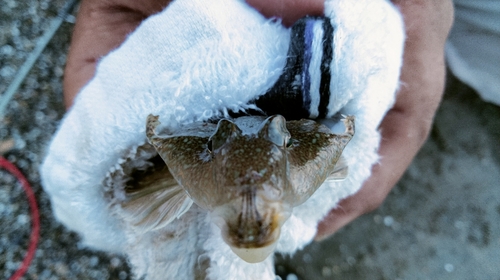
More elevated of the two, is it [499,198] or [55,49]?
[55,49]

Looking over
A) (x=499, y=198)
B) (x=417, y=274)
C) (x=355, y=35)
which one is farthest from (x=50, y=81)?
(x=499, y=198)

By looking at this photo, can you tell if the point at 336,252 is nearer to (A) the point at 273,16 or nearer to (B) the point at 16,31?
(A) the point at 273,16

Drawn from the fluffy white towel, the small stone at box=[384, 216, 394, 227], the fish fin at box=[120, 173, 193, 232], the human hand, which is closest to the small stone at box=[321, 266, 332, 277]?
the small stone at box=[384, 216, 394, 227]

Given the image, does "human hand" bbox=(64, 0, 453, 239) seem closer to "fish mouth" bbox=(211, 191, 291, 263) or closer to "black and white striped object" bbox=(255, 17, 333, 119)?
"black and white striped object" bbox=(255, 17, 333, 119)

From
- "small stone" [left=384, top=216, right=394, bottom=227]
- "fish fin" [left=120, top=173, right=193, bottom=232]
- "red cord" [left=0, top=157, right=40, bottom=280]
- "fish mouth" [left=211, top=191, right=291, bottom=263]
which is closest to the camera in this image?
"fish mouth" [left=211, top=191, right=291, bottom=263]

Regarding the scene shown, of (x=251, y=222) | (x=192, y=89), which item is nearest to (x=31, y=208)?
(x=192, y=89)

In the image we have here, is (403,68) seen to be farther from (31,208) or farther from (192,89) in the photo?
(31,208)
